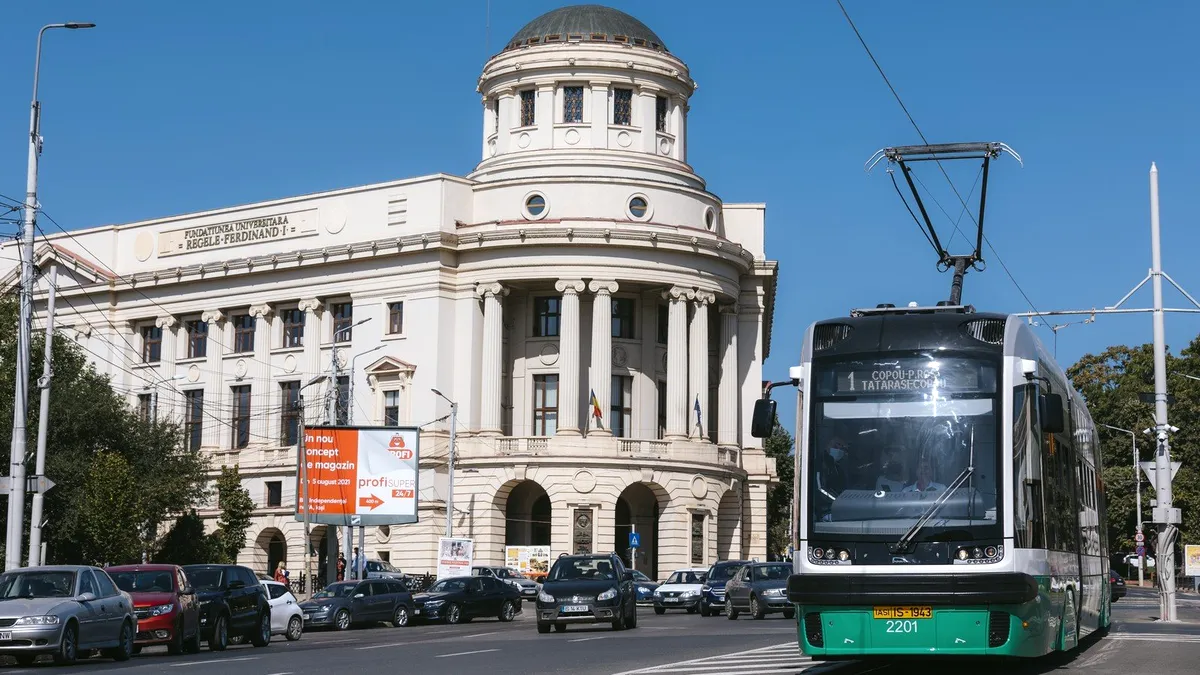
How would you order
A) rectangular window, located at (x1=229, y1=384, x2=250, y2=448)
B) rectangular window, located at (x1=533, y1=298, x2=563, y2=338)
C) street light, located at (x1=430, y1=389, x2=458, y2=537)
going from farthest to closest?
rectangular window, located at (x1=229, y1=384, x2=250, y2=448), rectangular window, located at (x1=533, y1=298, x2=563, y2=338), street light, located at (x1=430, y1=389, x2=458, y2=537)

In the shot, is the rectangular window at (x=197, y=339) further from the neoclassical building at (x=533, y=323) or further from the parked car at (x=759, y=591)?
the parked car at (x=759, y=591)

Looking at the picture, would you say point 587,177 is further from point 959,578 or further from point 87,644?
point 959,578

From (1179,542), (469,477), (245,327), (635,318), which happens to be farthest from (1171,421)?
(245,327)

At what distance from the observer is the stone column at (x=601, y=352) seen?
7125cm

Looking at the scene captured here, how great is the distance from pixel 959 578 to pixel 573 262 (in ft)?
183

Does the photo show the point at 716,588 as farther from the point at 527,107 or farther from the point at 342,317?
the point at 527,107

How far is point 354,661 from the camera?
2378cm

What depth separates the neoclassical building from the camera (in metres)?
71.5

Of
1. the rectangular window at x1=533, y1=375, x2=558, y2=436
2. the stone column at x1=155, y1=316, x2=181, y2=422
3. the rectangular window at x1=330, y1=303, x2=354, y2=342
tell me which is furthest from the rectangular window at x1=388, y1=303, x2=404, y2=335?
the stone column at x1=155, y1=316, x2=181, y2=422

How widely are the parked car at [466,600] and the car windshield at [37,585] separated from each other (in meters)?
20.1

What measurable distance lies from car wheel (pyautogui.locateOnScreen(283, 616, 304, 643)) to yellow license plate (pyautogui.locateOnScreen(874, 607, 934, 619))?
69.2 feet

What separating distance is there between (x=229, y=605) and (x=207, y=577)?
0.71 metres

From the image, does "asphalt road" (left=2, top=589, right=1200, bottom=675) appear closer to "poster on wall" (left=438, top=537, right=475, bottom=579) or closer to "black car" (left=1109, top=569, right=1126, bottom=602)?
"black car" (left=1109, top=569, right=1126, bottom=602)

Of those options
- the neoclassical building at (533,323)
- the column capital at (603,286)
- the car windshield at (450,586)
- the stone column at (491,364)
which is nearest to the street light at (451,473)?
the neoclassical building at (533,323)
